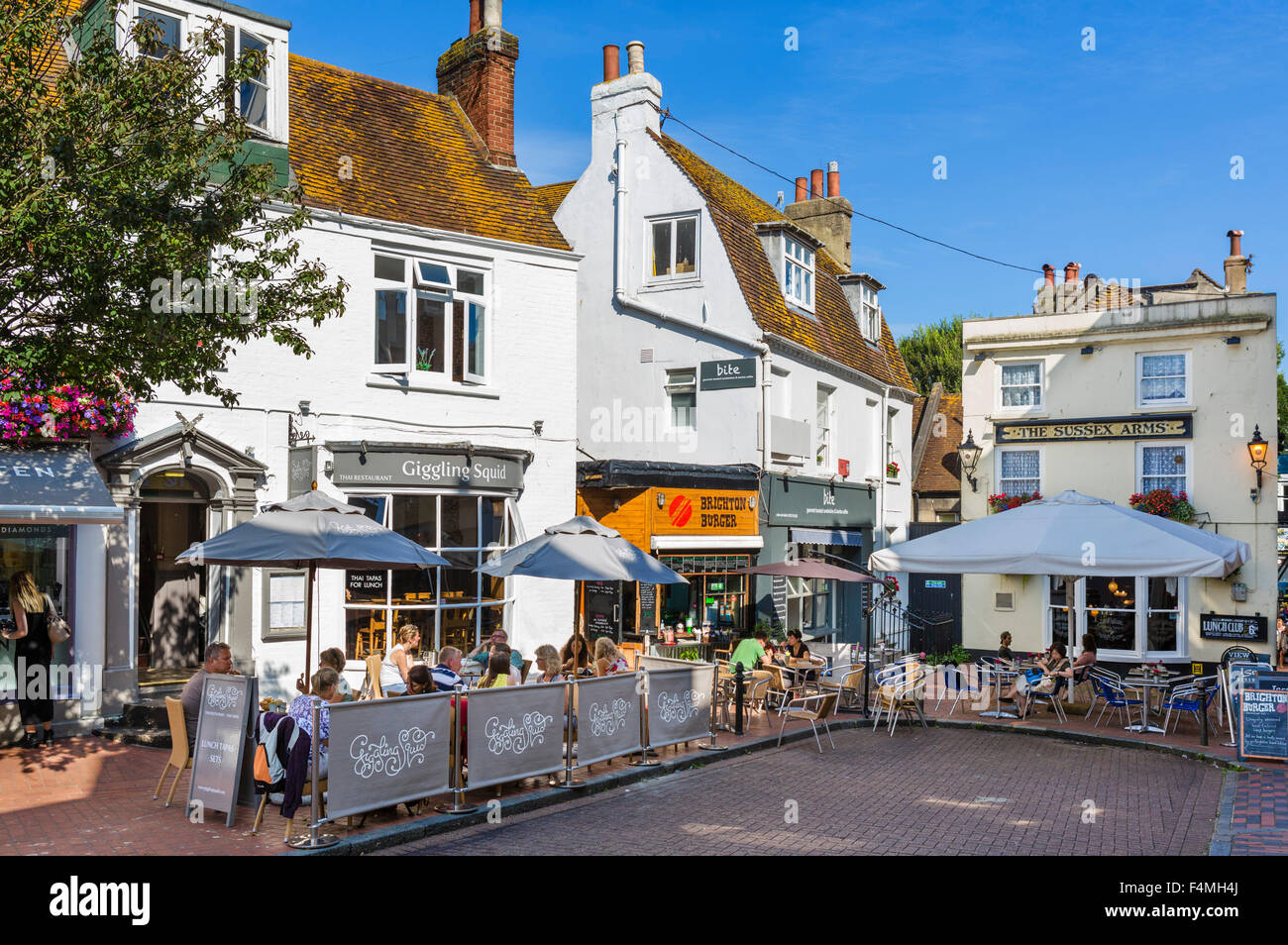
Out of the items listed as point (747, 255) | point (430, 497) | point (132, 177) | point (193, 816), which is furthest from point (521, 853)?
point (747, 255)

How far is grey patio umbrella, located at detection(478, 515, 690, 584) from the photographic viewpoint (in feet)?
38.1

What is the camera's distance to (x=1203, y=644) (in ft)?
70.7

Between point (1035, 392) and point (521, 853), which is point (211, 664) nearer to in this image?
point (521, 853)

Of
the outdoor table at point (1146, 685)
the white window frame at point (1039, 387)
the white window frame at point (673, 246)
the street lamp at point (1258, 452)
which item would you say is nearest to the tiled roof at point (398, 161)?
the white window frame at point (673, 246)

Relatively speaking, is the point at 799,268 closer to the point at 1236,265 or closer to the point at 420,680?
the point at 1236,265

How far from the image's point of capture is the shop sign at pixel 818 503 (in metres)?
21.0

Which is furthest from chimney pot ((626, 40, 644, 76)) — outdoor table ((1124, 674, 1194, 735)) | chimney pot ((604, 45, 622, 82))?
outdoor table ((1124, 674, 1194, 735))

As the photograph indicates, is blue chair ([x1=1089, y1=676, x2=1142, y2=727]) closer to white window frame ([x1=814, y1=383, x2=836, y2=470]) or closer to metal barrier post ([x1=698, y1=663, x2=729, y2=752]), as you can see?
metal barrier post ([x1=698, y1=663, x2=729, y2=752])

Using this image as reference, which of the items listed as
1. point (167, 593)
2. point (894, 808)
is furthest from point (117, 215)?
point (894, 808)

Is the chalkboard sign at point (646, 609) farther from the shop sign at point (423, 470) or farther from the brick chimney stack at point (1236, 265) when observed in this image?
the brick chimney stack at point (1236, 265)

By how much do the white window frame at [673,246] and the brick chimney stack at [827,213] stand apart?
824 cm

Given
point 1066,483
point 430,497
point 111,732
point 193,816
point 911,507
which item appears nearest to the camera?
point 193,816

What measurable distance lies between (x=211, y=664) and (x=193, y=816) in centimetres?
157

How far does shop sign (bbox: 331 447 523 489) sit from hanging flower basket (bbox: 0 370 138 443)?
2891 millimetres
